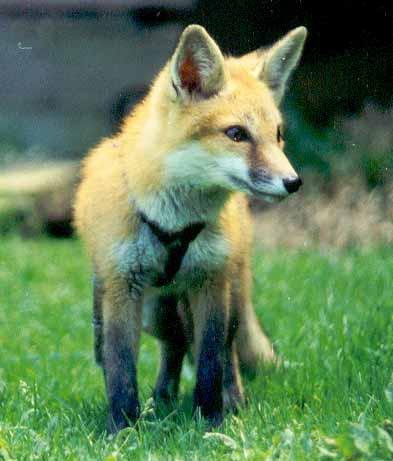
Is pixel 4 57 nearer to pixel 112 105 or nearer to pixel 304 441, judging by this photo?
pixel 112 105

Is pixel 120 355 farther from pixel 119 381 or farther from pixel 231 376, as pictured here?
pixel 231 376

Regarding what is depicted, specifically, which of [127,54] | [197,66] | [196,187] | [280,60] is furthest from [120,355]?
[127,54]

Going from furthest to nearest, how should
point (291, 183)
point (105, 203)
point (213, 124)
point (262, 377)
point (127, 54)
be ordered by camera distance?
point (127, 54) < point (262, 377) < point (105, 203) < point (213, 124) < point (291, 183)

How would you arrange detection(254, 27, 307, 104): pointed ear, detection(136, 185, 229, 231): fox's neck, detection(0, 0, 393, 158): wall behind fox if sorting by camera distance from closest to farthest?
detection(136, 185, 229, 231): fox's neck < detection(254, 27, 307, 104): pointed ear < detection(0, 0, 393, 158): wall behind fox

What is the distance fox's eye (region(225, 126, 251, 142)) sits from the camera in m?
3.59

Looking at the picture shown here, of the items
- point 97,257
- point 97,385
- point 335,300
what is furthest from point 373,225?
point 97,257

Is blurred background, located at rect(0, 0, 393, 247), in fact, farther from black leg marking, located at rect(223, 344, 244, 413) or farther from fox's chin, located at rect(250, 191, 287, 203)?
fox's chin, located at rect(250, 191, 287, 203)

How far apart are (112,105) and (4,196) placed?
2.23 metres

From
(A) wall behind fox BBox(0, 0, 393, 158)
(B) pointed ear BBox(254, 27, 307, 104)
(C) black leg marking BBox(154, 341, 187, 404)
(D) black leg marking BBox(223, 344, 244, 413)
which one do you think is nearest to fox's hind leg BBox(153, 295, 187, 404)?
(C) black leg marking BBox(154, 341, 187, 404)

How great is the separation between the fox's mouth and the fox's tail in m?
1.09

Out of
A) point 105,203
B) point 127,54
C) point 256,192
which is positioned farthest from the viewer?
point 127,54

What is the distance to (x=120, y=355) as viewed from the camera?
12.6 ft

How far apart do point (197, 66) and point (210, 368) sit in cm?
135

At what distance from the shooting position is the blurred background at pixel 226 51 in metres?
8.43
